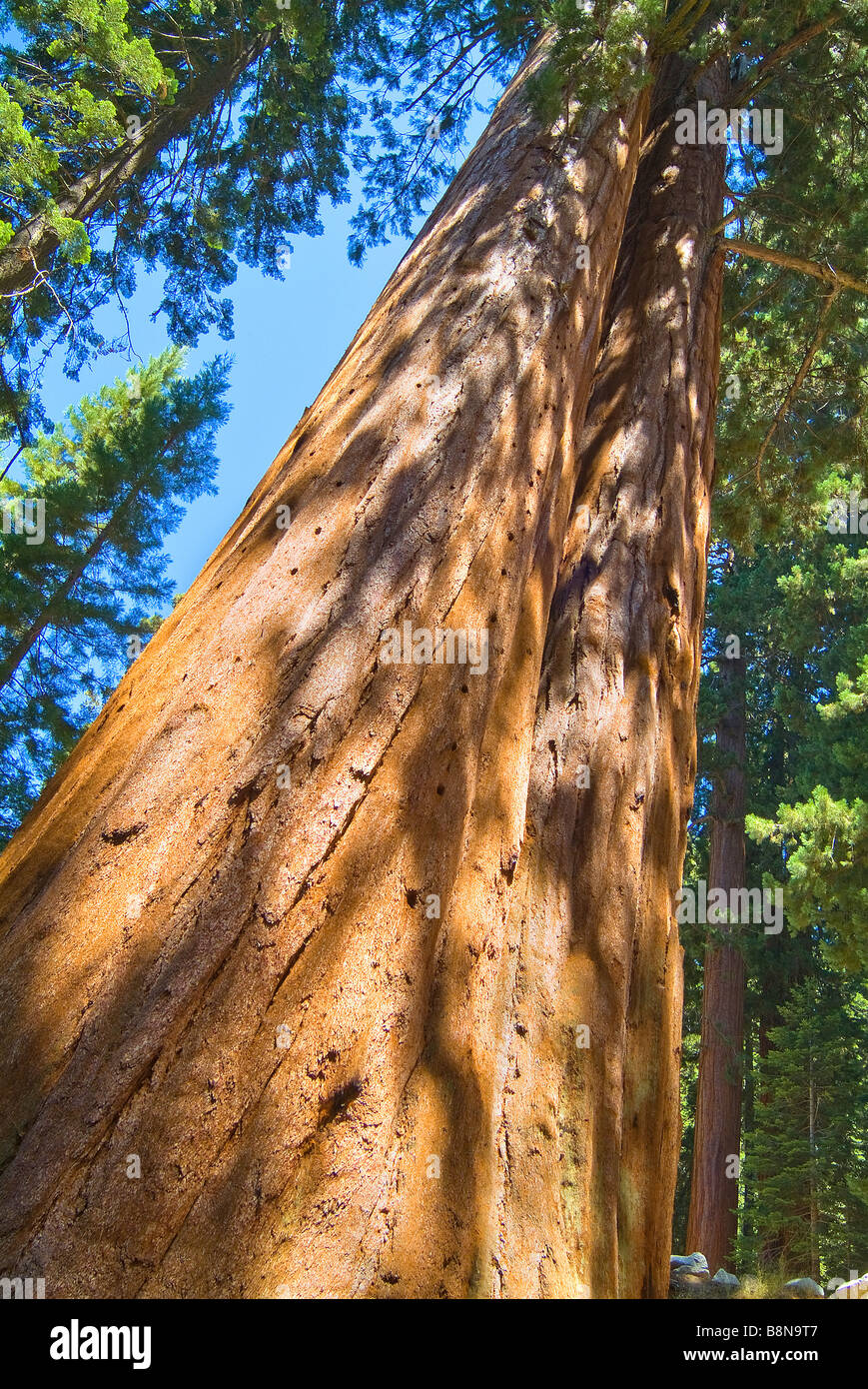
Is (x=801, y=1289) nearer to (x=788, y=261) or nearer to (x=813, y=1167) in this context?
(x=788, y=261)

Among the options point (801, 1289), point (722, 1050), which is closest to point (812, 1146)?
point (722, 1050)

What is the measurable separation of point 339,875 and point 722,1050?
14.3 metres

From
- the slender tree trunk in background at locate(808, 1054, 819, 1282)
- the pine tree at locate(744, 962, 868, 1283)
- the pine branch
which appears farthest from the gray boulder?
the slender tree trunk in background at locate(808, 1054, 819, 1282)

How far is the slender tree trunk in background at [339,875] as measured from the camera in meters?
1.05

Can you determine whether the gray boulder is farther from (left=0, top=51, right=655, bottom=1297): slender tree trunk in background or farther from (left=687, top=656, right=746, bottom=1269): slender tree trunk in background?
(left=687, top=656, right=746, bottom=1269): slender tree trunk in background

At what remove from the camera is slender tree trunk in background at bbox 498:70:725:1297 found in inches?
59.6

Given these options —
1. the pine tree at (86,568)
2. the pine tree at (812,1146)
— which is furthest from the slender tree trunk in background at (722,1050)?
the pine tree at (86,568)

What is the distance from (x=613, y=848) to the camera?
1966 mm

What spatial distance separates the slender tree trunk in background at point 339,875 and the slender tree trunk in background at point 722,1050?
12325mm

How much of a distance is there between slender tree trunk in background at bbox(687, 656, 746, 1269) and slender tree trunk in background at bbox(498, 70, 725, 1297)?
461 inches

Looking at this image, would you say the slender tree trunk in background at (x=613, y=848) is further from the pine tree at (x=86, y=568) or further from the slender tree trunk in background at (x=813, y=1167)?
the slender tree trunk in background at (x=813, y=1167)

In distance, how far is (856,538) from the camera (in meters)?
18.7

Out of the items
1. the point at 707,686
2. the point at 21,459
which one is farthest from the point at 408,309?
the point at 707,686
